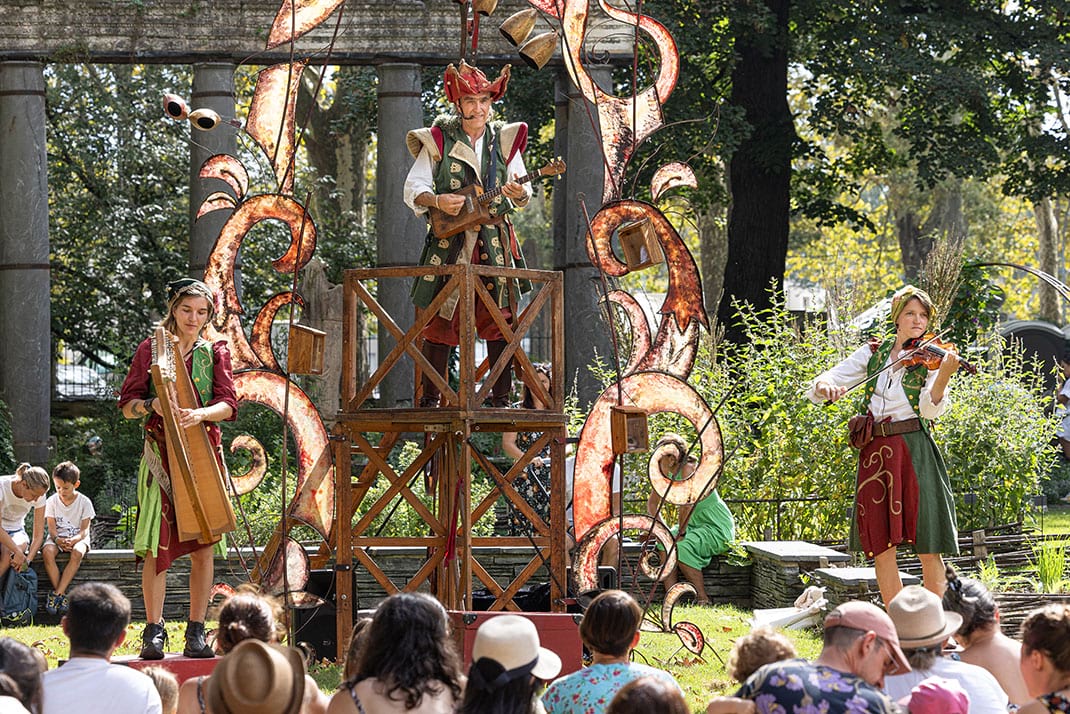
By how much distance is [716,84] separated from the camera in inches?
750

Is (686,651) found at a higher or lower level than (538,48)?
lower

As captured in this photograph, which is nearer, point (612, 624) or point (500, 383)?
point (612, 624)

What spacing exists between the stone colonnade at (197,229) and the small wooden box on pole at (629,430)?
554 centimetres

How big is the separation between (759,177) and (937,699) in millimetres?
14476

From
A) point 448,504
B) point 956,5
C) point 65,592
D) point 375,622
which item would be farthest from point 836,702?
point 956,5

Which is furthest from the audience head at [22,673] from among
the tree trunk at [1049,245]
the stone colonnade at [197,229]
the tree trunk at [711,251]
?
the tree trunk at [1049,245]

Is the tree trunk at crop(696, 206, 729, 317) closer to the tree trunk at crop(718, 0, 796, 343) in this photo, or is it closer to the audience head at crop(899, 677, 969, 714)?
the tree trunk at crop(718, 0, 796, 343)

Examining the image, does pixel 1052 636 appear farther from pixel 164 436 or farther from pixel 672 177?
pixel 672 177

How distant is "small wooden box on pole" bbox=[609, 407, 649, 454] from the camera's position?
771 centimetres

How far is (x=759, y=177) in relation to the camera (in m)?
18.4

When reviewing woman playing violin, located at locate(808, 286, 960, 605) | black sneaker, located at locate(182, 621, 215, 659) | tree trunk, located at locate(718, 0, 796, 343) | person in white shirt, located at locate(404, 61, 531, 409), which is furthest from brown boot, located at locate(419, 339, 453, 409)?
tree trunk, located at locate(718, 0, 796, 343)

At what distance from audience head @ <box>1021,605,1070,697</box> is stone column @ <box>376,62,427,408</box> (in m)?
9.49

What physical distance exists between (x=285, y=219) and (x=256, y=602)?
12.0ft

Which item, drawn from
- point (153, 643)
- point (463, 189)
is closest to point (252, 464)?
point (153, 643)
